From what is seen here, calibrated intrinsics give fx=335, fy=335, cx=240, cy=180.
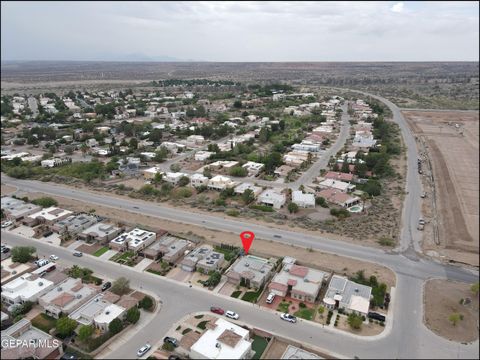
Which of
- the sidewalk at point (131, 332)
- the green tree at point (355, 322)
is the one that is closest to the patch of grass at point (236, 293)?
the sidewalk at point (131, 332)

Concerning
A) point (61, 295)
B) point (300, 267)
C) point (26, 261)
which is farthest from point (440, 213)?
point (26, 261)

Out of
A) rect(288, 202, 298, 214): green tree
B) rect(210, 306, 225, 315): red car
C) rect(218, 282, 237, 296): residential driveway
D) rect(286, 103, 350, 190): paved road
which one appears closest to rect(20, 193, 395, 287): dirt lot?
rect(218, 282, 237, 296): residential driveway

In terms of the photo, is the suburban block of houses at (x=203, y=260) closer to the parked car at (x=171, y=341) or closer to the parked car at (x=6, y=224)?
the parked car at (x=171, y=341)

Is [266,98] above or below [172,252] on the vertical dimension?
above

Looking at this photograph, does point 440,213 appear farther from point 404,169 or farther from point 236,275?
point 236,275

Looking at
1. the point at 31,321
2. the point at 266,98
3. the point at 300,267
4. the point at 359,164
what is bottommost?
the point at 31,321

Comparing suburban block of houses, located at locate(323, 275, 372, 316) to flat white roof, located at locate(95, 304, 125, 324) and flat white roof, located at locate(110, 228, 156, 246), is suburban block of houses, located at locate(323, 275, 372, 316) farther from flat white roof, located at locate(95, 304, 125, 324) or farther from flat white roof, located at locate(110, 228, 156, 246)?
flat white roof, located at locate(110, 228, 156, 246)
